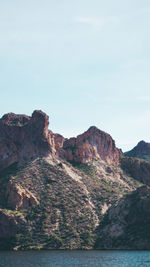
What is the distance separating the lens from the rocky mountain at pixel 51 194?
14475cm

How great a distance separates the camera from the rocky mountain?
14475 cm

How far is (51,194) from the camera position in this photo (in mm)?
164750

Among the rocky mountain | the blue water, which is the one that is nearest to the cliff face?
the rocky mountain

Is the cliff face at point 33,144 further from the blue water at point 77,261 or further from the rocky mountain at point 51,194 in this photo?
the blue water at point 77,261

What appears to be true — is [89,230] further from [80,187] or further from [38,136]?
[38,136]

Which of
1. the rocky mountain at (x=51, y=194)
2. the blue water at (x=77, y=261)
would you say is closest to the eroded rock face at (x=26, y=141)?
the rocky mountain at (x=51, y=194)

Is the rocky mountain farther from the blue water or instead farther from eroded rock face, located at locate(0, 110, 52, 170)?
the blue water

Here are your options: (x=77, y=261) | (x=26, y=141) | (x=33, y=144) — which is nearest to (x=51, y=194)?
(x=33, y=144)

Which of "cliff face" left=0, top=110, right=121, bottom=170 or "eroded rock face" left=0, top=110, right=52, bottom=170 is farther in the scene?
"cliff face" left=0, top=110, right=121, bottom=170

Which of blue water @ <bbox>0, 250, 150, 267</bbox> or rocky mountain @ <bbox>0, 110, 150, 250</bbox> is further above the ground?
rocky mountain @ <bbox>0, 110, 150, 250</bbox>

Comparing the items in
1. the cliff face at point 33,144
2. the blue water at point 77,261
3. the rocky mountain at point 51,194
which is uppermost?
the cliff face at point 33,144

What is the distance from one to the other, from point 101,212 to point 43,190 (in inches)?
881

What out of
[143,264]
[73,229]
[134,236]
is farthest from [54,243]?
[143,264]

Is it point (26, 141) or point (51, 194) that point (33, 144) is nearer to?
point (26, 141)
